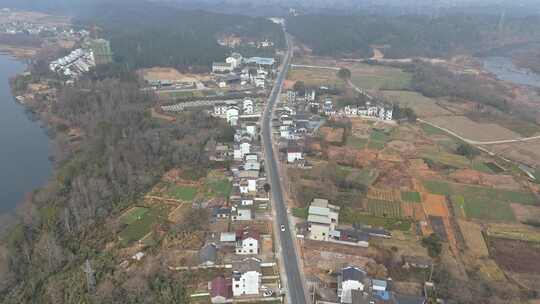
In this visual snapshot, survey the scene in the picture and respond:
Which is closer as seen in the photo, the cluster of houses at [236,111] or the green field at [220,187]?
the green field at [220,187]

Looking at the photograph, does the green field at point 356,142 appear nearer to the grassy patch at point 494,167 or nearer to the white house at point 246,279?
the grassy patch at point 494,167

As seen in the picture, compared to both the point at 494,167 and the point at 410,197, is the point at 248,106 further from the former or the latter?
the point at 494,167

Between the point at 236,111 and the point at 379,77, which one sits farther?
the point at 379,77

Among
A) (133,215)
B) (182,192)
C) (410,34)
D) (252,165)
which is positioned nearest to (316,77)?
(252,165)

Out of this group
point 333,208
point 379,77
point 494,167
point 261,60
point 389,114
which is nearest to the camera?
point 333,208

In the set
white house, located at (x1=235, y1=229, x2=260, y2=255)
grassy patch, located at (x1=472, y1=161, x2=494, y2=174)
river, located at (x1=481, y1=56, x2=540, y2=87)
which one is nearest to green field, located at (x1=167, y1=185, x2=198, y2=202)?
white house, located at (x1=235, y1=229, x2=260, y2=255)

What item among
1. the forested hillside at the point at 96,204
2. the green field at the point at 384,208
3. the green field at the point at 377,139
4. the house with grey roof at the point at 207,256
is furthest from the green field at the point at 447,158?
the house with grey roof at the point at 207,256
